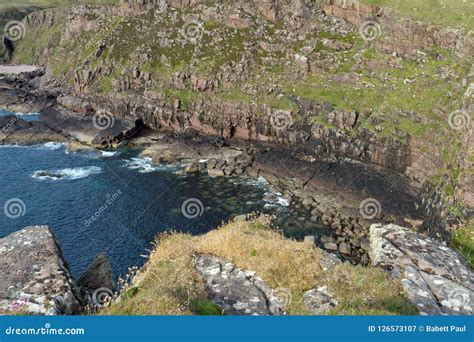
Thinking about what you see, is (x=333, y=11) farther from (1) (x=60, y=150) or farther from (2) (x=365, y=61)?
(1) (x=60, y=150)

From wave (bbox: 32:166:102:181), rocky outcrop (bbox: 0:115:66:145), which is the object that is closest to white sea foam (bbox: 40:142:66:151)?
rocky outcrop (bbox: 0:115:66:145)

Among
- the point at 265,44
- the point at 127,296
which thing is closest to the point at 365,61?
the point at 265,44

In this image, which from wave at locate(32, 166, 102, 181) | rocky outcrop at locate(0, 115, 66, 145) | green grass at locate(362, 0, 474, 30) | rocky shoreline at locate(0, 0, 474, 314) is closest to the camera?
rocky shoreline at locate(0, 0, 474, 314)

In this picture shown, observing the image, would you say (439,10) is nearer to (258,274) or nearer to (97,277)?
(258,274)

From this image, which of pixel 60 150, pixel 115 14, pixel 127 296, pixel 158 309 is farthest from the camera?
pixel 115 14

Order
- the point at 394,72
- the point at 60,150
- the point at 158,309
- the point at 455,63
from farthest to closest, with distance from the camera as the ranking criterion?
the point at 60,150 < the point at 394,72 < the point at 455,63 < the point at 158,309

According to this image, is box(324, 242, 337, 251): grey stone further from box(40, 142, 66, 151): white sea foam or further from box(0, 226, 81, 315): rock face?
box(40, 142, 66, 151): white sea foam

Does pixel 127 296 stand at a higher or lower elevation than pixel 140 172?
higher

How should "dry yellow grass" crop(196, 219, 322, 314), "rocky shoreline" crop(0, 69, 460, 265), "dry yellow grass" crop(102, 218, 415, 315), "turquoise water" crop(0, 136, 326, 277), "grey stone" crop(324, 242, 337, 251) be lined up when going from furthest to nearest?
"rocky shoreline" crop(0, 69, 460, 265), "turquoise water" crop(0, 136, 326, 277), "grey stone" crop(324, 242, 337, 251), "dry yellow grass" crop(196, 219, 322, 314), "dry yellow grass" crop(102, 218, 415, 315)
